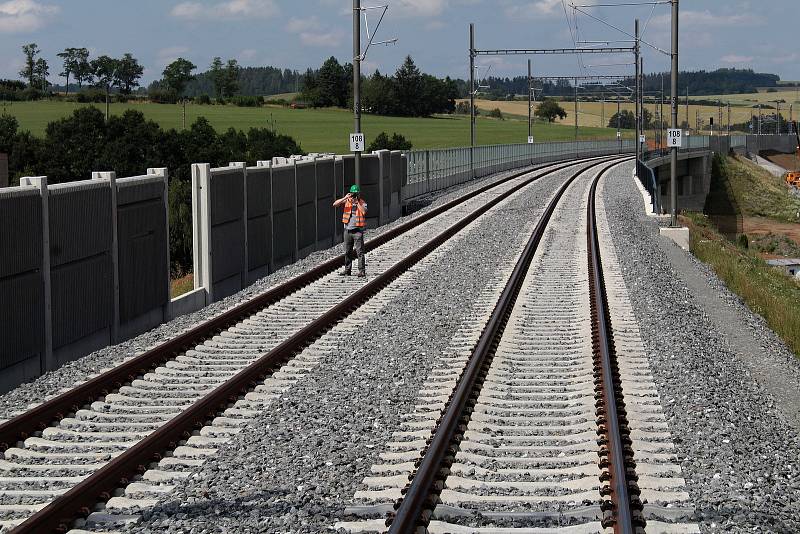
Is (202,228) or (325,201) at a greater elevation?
(325,201)

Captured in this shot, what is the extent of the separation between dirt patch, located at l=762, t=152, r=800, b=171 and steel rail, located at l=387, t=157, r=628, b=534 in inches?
6419

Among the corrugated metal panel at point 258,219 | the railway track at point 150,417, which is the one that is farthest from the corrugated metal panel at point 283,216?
the railway track at point 150,417

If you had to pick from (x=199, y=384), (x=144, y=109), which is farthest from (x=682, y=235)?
(x=144, y=109)

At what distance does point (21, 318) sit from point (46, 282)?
31.0 inches

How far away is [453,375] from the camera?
13.0 metres

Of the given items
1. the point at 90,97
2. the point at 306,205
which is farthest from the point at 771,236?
the point at 90,97

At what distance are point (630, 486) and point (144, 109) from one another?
16305 cm

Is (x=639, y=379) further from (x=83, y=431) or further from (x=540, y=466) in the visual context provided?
(x=83, y=431)

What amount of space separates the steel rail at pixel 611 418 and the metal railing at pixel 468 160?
2970 centimetres

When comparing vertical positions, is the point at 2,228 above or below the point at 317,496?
above

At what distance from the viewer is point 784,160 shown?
180m

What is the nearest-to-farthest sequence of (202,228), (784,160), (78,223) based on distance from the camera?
(78,223)
(202,228)
(784,160)

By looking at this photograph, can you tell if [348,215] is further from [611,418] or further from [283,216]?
[611,418]

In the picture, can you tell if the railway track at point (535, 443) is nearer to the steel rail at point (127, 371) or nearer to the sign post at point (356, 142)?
the steel rail at point (127, 371)
